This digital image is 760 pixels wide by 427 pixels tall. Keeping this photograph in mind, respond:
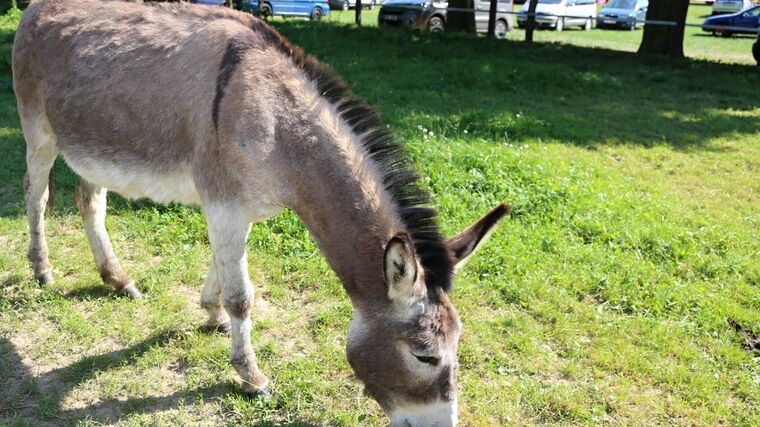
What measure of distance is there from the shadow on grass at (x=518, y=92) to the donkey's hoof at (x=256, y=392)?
9.81 ft

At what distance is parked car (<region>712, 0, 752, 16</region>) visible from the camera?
115 ft

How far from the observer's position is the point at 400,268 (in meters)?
2.63

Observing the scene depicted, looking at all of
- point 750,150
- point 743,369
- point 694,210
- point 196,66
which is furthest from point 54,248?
point 750,150

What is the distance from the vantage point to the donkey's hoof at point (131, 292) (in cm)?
464

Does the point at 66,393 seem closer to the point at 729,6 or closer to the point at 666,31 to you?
the point at 666,31

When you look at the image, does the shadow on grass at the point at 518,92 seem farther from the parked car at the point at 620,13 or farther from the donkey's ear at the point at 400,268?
the parked car at the point at 620,13

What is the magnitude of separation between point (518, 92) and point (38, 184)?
8757 millimetres

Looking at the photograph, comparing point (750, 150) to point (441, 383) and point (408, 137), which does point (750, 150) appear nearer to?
point (408, 137)

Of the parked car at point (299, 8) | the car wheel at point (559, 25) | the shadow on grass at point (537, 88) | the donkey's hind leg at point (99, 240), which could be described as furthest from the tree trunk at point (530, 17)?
the parked car at point (299, 8)

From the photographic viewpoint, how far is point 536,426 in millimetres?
3611

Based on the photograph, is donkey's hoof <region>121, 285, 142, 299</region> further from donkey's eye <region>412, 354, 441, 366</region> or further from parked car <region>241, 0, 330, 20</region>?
parked car <region>241, 0, 330, 20</region>

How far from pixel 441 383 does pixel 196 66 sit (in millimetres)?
2226

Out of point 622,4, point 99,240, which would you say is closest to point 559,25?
point 622,4

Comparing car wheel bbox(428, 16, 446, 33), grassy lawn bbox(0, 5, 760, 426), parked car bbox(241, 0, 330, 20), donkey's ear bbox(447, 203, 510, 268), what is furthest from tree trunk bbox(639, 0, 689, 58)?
parked car bbox(241, 0, 330, 20)
